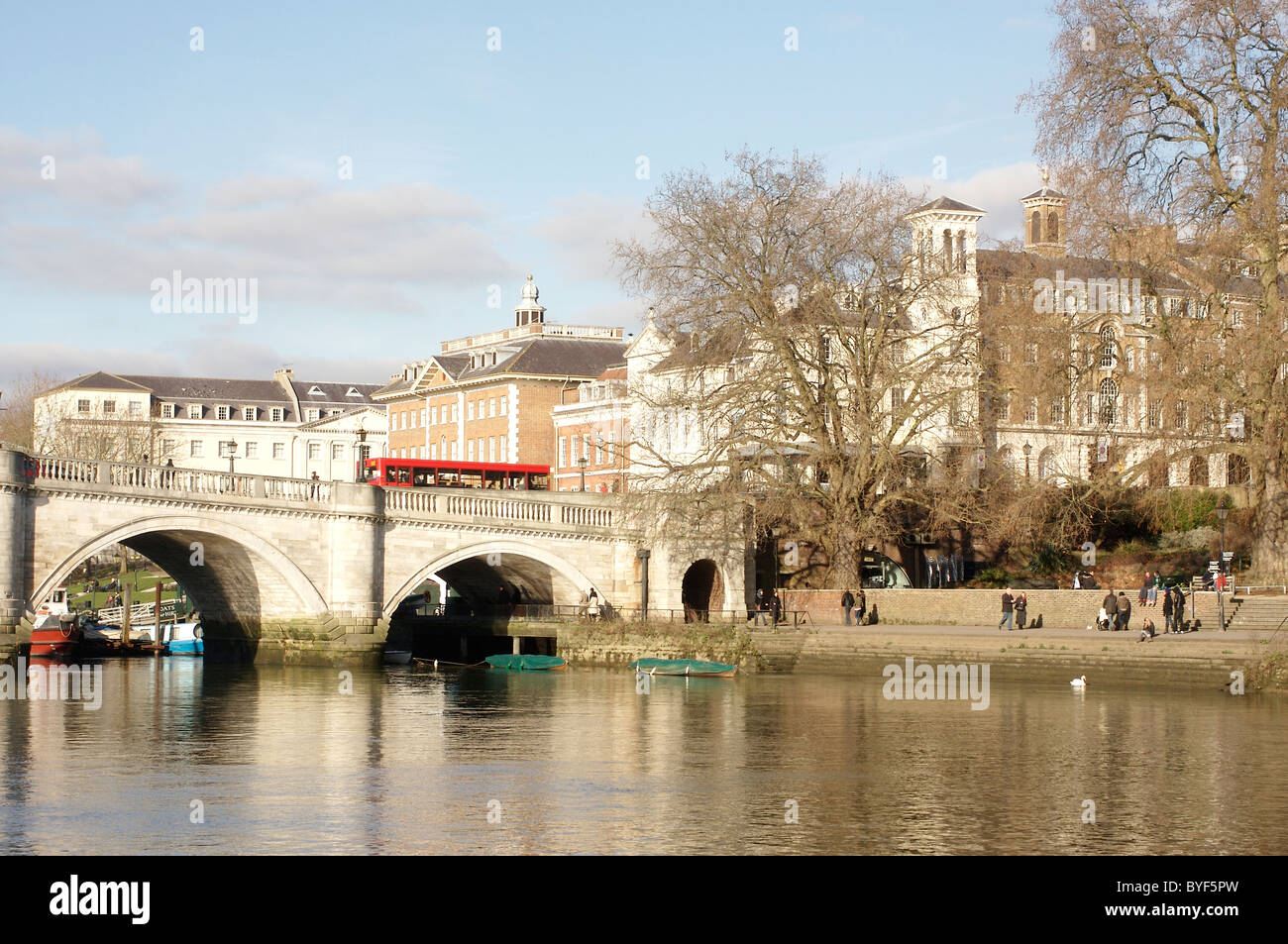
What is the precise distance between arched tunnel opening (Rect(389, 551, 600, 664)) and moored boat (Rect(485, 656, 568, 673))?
193cm

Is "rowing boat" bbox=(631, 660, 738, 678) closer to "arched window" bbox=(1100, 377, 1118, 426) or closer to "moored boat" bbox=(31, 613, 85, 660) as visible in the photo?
"arched window" bbox=(1100, 377, 1118, 426)

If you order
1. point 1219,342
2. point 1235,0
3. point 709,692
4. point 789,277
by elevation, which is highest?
point 1235,0

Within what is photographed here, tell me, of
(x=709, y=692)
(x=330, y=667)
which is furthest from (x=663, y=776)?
(x=330, y=667)

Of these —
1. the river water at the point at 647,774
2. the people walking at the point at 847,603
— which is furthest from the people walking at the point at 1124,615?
the people walking at the point at 847,603

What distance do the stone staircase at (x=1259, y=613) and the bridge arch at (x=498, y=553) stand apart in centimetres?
1981

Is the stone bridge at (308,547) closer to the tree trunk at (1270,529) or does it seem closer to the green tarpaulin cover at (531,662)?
the green tarpaulin cover at (531,662)

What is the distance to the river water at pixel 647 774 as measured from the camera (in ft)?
60.3

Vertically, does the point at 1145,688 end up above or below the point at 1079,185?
below

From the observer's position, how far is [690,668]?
43750mm

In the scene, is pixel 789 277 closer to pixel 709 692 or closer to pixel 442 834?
pixel 709 692

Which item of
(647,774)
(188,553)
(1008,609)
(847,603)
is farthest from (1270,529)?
(188,553)

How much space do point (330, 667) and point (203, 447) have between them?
6957 cm

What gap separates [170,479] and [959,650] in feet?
69.5

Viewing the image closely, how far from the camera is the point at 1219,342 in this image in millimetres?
37312
